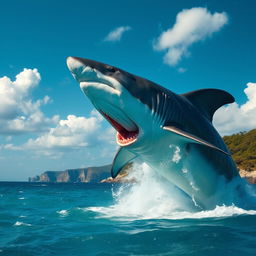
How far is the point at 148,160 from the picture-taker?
10328 mm

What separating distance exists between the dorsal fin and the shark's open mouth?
3497mm

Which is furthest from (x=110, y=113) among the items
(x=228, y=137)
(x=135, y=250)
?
(x=228, y=137)

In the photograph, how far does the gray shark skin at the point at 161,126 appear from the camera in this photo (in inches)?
331

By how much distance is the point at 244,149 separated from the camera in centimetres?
13475

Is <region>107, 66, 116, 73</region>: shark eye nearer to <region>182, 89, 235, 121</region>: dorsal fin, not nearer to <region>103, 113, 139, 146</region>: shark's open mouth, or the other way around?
<region>103, 113, 139, 146</region>: shark's open mouth

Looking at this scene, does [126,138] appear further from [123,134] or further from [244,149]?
[244,149]

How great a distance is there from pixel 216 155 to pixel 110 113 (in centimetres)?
436

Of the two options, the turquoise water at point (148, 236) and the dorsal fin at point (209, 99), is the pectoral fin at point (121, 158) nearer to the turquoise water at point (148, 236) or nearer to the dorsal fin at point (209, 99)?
the turquoise water at point (148, 236)

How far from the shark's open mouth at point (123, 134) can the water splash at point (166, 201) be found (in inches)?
144

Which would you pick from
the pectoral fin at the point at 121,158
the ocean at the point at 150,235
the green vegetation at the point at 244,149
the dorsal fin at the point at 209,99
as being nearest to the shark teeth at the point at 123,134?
the pectoral fin at the point at 121,158

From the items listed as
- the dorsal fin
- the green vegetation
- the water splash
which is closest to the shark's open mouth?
the dorsal fin

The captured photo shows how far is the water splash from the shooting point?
1161 centimetres

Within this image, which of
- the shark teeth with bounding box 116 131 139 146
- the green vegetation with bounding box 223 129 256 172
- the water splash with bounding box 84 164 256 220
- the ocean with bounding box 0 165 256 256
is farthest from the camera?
the green vegetation with bounding box 223 129 256 172

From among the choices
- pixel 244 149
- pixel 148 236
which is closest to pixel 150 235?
pixel 148 236
